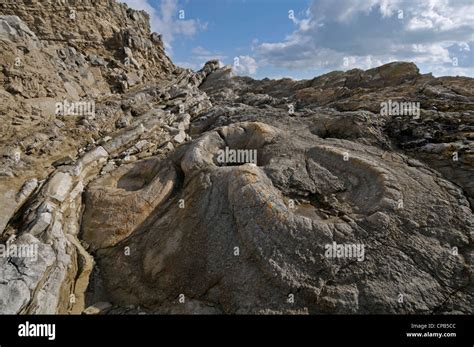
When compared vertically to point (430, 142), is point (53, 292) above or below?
below

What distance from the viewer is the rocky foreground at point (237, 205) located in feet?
28.8

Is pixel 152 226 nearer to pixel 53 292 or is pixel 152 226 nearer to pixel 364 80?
pixel 53 292

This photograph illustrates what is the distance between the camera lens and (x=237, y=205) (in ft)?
35.1

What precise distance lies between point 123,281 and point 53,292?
7.20 ft

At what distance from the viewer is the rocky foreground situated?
877cm

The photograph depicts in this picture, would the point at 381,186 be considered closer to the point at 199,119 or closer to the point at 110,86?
the point at 199,119

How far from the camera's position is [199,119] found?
2234 cm

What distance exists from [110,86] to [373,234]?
25788 millimetres

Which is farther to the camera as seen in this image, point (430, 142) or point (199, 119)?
point (199, 119)

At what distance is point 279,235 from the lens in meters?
9.54
